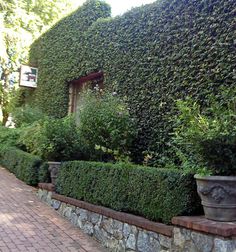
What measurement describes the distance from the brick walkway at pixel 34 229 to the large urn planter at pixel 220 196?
200cm

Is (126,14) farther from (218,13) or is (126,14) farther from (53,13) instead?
(53,13)

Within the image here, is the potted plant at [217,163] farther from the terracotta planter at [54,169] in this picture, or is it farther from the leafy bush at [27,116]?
the leafy bush at [27,116]

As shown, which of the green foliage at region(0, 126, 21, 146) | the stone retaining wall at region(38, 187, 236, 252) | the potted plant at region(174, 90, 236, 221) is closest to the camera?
the stone retaining wall at region(38, 187, 236, 252)

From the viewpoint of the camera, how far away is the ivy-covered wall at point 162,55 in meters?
5.23

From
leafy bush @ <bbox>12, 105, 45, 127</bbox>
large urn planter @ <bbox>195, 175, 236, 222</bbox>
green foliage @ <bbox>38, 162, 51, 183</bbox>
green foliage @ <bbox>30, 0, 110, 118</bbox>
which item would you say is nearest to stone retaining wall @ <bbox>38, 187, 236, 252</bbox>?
large urn planter @ <bbox>195, 175, 236, 222</bbox>

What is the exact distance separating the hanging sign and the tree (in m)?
2.04

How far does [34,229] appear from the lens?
5441 mm

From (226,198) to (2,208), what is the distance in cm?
454

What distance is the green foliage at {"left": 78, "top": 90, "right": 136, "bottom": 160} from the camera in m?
6.44

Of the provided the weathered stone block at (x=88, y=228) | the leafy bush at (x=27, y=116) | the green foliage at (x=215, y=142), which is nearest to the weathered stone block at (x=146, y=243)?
the green foliage at (x=215, y=142)

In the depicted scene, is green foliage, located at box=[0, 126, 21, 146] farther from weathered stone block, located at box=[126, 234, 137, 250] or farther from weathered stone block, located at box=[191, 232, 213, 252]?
weathered stone block, located at box=[191, 232, 213, 252]

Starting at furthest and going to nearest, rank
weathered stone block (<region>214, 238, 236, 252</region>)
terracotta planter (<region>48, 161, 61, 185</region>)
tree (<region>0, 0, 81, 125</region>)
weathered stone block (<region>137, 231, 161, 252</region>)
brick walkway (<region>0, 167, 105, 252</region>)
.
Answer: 1. tree (<region>0, 0, 81, 125</region>)
2. terracotta planter (<region>48, 161, 61, 185</region>)
3. brick walkway (<region>0, 167, 105, 252</region>)
4. weathered stone block (<region>137, 231, 161, 252</region>)
5. weathered stone block (<region>214, 238, 236, 252</region>)

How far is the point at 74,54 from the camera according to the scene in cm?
1082

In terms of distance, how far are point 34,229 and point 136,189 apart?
2.01 metres
